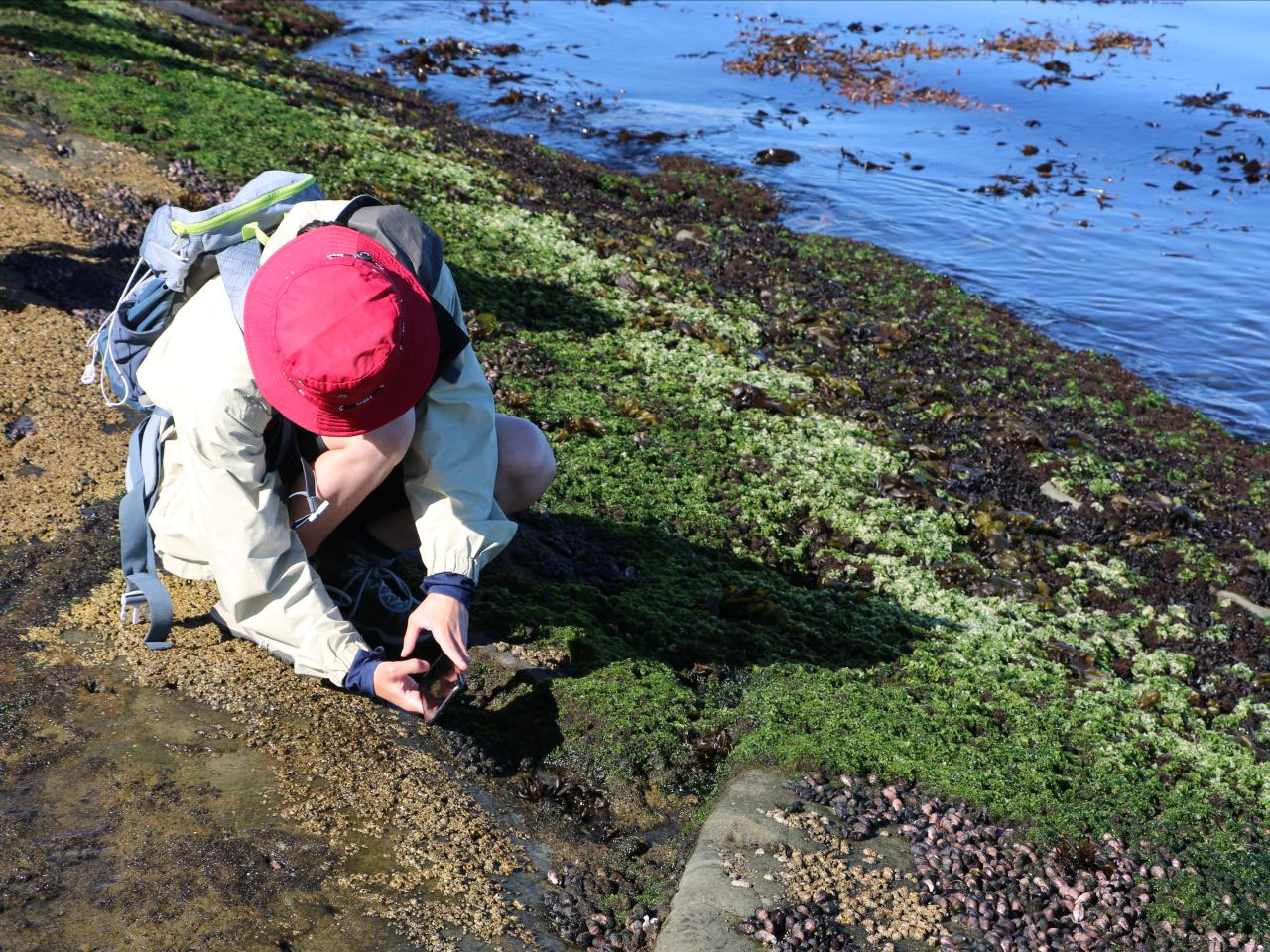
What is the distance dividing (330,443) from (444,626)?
2.09 ft

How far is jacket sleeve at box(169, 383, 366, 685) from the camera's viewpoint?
2.93 m

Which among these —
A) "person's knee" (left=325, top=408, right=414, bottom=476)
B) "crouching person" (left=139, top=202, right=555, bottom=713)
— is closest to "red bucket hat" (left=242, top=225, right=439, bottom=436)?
"crouching person" (left=139, top=202, right=555, bottom=713)

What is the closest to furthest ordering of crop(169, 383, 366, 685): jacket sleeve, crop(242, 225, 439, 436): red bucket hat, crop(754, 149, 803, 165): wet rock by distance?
crop(242, 225, 439, 436): red bucket hat → crop(169, 383, 366, 685): jacket sleeve → crop(754, 149, 803, 165): wet rock

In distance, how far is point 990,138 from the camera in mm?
21984

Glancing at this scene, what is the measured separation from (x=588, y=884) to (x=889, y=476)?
4479 millimetres

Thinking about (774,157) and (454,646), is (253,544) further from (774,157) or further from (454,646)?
(774,157)

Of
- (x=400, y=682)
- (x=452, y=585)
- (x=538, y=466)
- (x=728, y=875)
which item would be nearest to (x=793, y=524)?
(x=538, y=466)

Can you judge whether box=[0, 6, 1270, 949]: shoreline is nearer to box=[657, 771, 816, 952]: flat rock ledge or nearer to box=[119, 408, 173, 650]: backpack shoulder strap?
box=[657, 771, 816, 952]: flat rock ledge

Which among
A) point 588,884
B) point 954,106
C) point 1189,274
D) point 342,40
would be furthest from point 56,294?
point 954,106

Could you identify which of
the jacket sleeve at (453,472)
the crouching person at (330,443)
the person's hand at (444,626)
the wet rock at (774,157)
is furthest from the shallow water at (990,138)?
the person's hand at (444,626)

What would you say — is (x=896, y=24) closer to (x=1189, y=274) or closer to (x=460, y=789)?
(x=1189, y=274)

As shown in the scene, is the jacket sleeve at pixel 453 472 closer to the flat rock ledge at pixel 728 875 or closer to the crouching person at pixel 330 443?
the crouching person at pixel 330 443

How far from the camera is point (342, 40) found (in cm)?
2303

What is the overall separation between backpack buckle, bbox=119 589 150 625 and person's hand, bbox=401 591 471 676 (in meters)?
0.93
